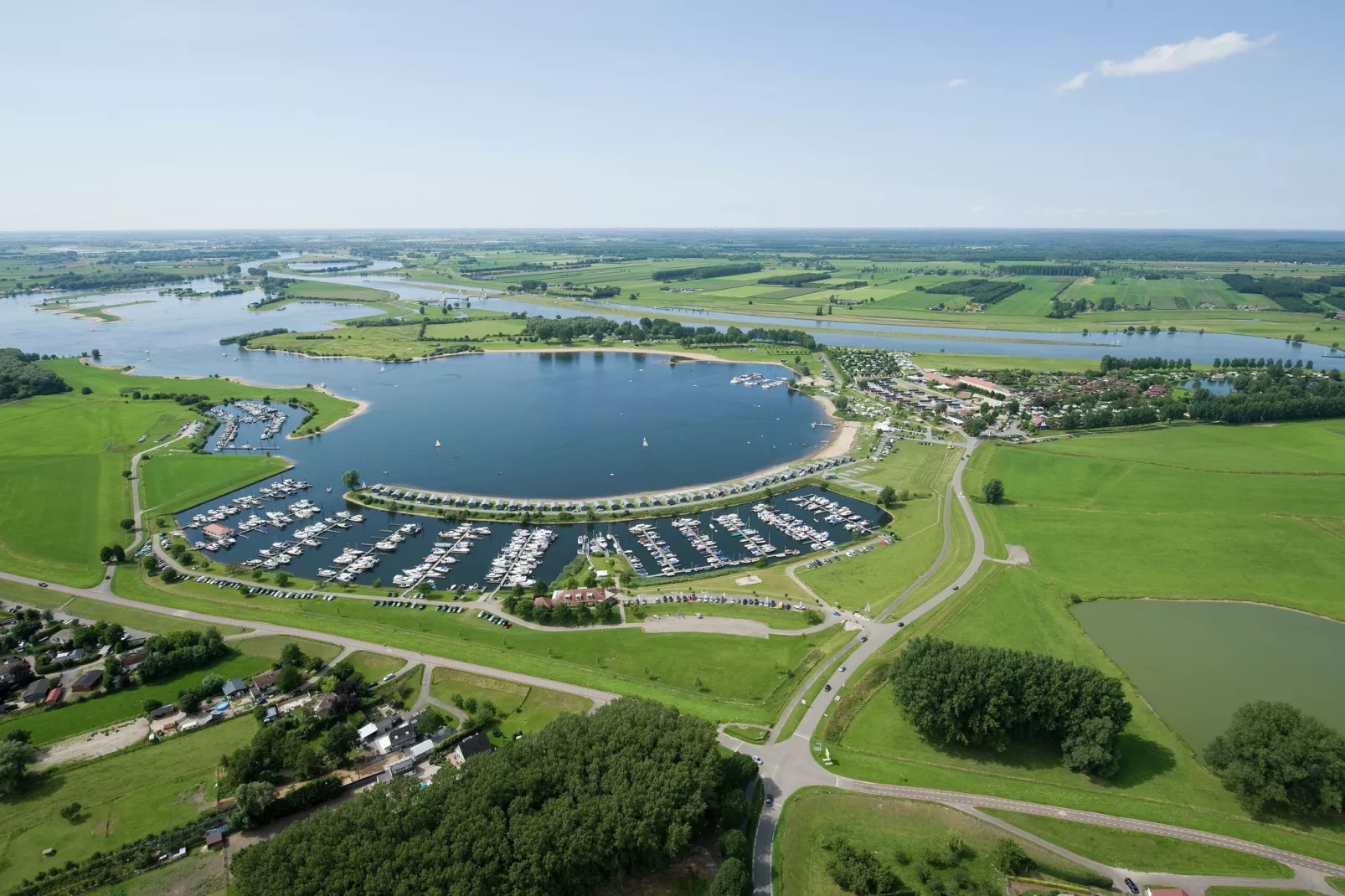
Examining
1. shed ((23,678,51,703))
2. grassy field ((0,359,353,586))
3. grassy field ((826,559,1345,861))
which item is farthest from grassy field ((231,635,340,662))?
grassy field ((826,559,1345,861))

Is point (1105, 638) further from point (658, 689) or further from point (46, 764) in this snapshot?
point (46, 764)

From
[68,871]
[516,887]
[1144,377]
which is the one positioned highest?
[1144,377]

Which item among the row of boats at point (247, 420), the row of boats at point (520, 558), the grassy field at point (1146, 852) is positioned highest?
the row of boats at point (247, 420)

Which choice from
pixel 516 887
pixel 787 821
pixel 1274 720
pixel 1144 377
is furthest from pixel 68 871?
pixel 1144 377

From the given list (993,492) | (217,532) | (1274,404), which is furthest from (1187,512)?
(217,532)

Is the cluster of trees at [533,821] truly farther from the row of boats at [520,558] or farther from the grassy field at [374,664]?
the row of boats at [520,558]

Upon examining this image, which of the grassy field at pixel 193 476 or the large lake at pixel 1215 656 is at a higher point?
the grassy field at pixel 193 476

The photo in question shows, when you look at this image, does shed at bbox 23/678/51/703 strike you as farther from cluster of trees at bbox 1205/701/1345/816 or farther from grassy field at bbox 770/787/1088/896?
cluster of trees at bbox 1205/701/1345/816

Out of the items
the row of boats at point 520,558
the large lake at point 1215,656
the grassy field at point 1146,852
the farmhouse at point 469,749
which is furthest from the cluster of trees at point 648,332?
the grassy field at point 1146,852
